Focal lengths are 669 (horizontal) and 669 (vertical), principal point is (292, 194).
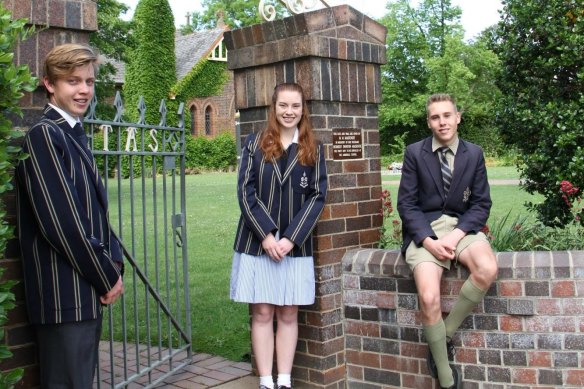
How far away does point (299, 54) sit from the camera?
4.41 m

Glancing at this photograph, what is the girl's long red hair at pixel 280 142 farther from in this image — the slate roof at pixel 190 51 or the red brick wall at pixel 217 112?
the red brick wall at pixel 217 112

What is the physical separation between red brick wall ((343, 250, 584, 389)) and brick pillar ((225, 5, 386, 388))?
0.30 metres

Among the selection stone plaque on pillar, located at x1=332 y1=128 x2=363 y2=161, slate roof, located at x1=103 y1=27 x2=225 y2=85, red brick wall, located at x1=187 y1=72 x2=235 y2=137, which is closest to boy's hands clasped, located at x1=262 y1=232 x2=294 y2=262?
stone plaque on pillar, located at x1=332 y1=128 x2=363 y2=161

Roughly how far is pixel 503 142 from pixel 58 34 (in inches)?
158

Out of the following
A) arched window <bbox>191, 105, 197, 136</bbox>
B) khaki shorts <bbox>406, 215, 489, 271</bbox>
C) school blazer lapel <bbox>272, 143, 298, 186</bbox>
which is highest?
arched window <bbox>191, 105, 197, 136</bbox>

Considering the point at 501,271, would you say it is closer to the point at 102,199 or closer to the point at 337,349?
the point at 337,349

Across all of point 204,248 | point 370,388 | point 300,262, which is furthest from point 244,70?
point 204,248

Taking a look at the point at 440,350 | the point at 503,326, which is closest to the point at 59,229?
the point at 440,350

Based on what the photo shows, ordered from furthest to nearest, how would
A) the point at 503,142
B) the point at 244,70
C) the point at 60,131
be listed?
the point at 503,142 < the point at 244,70 < the point at 60,131

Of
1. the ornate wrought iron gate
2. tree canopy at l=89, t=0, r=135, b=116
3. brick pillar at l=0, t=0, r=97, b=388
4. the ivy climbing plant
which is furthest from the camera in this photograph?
tree canopy at l=89, t=0, r=135, b=116

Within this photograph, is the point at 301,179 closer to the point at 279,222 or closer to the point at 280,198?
the point at 280,198

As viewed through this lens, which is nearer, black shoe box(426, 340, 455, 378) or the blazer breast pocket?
black shoe box(426, 340, 455, 378)

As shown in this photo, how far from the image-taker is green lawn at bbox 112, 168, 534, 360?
19.2ft

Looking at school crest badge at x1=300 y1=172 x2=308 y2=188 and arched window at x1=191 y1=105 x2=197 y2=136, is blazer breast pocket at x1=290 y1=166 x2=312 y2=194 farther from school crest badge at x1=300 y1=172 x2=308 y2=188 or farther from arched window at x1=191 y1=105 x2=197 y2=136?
arched window at x1=191 y1=105 x2=197 y2=136
